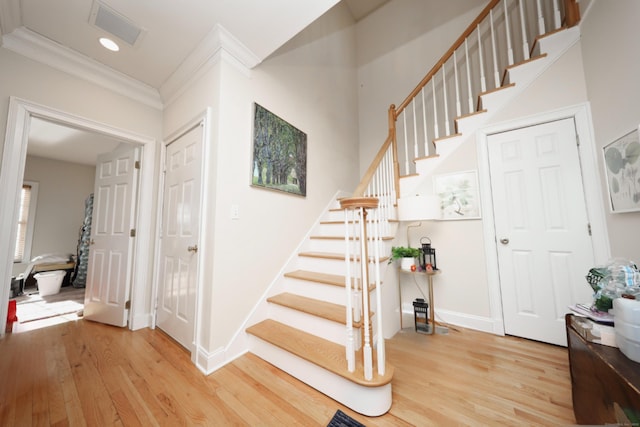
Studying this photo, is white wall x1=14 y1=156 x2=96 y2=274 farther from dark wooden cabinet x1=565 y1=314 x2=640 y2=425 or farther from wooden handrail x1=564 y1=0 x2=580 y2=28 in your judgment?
wooden handrail x1=564 y1=0 x2=580 y2=28

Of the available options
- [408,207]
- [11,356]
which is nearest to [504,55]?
[408,207]

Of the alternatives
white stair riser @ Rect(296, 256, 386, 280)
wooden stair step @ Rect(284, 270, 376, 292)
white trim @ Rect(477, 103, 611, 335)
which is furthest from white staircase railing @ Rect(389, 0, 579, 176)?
wooden stair step @ Rect(284, 270, 376, 292)

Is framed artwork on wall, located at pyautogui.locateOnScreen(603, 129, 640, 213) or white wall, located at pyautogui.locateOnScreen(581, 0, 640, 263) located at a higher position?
white wall, located at pyautogui.locateOnScreen(581, 0, 640, 263)

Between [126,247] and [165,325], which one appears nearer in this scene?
[165,325]

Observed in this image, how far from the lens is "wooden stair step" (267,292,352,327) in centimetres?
165

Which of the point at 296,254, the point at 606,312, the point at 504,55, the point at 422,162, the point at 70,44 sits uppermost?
A: the point at 504,55

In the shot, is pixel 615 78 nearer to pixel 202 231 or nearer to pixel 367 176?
pixel 367 176

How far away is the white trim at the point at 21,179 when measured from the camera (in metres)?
1.67

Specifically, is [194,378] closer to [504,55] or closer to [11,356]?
[11,356]

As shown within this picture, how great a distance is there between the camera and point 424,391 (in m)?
1.40

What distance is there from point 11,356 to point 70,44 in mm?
2643

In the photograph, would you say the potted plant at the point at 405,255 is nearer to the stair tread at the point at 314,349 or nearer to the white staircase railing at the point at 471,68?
the stair tread at the point at 314,349

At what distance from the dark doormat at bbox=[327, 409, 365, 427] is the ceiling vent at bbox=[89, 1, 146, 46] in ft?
10.0

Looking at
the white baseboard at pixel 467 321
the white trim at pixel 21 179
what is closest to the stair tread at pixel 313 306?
the white baseboard at pixel 467 321
